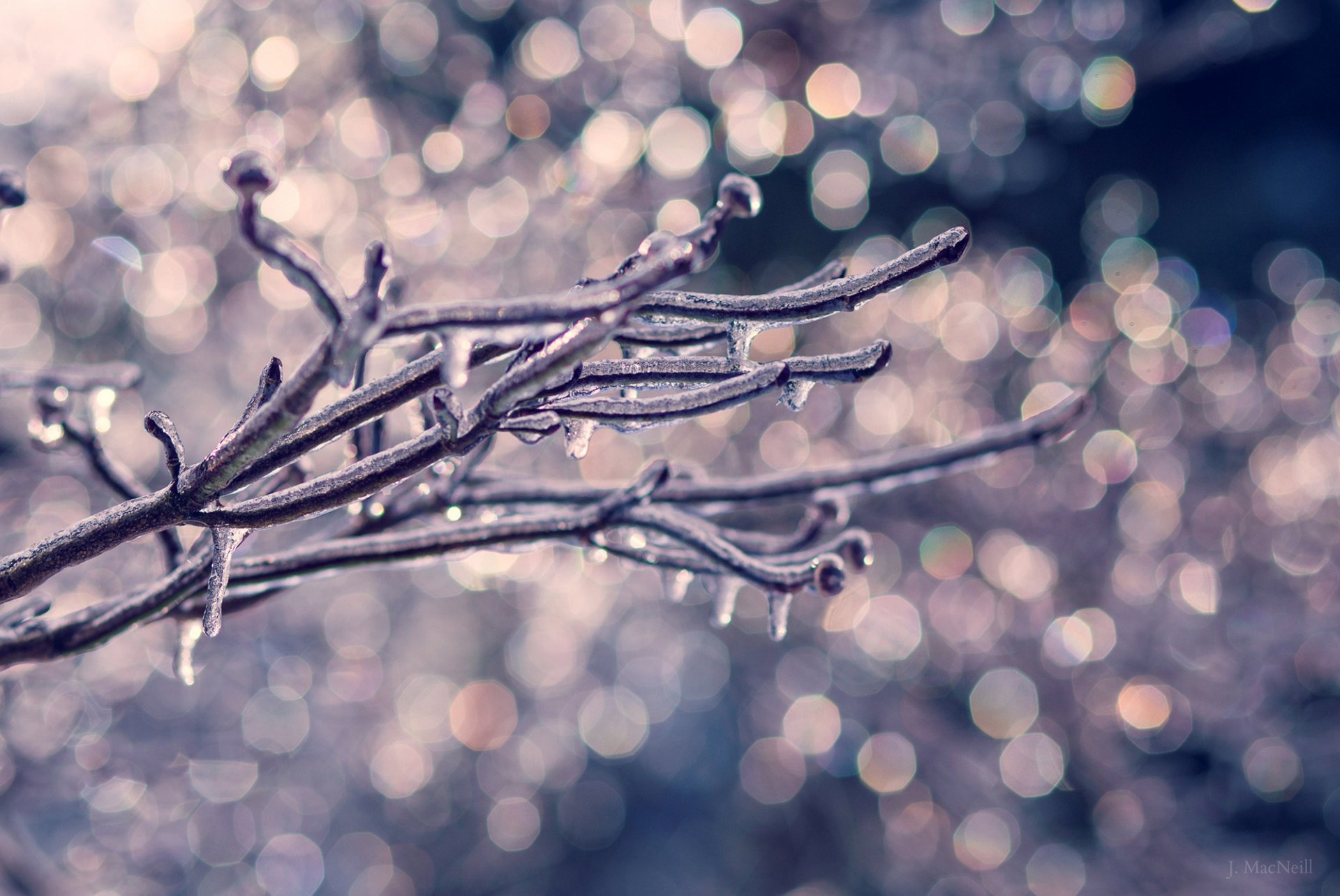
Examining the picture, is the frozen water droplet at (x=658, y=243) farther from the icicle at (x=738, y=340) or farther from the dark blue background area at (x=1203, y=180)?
the dark blue background area at (x=1203, y=180)

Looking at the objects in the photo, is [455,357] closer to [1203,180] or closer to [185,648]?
[185,648]

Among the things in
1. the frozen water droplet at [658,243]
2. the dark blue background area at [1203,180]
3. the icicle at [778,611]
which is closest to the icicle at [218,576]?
the frozen water droplet at [658,243]

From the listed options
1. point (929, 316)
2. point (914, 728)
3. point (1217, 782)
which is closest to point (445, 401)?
point (914, 728)

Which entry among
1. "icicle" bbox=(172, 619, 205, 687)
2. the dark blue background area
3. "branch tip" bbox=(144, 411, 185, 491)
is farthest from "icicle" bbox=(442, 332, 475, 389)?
the dark blue background area

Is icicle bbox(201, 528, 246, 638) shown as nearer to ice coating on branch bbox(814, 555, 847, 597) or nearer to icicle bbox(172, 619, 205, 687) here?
icicle bbox(172, 619, 205, 687)

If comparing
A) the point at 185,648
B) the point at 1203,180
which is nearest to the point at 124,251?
the point at 185,648

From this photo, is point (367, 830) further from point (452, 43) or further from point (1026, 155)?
point (1026, 155)

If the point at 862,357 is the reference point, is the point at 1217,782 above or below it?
below
